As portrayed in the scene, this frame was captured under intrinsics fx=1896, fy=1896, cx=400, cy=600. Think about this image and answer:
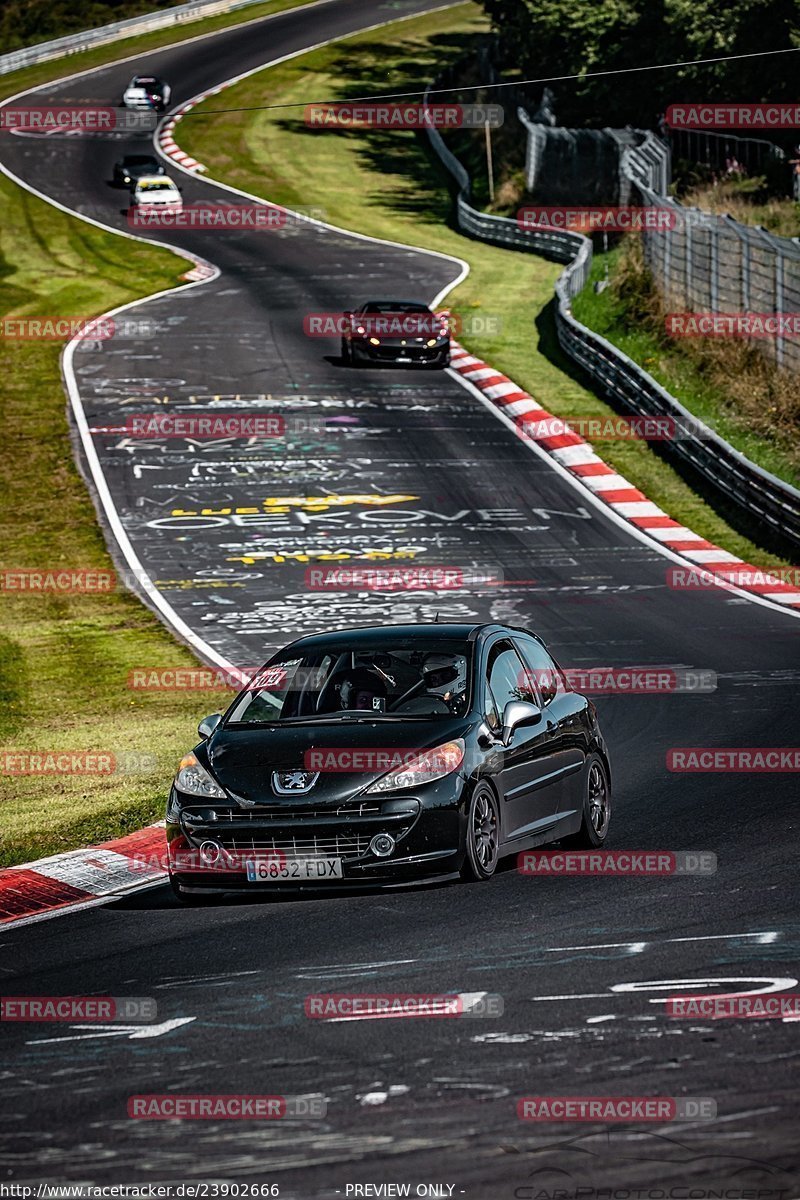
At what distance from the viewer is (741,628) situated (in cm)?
2027

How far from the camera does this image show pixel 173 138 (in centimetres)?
7231

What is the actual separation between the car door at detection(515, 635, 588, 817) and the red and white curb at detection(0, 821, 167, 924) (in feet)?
8.01

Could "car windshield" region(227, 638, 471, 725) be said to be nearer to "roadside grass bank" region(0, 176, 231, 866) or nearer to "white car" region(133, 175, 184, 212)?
"roadside grass bank" region(0, 176, 231, 866)

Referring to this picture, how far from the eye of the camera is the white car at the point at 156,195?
57.6 m

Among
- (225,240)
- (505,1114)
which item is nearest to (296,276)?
(225,240)

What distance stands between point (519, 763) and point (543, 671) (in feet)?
4.16

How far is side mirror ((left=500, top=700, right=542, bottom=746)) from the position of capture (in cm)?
1027

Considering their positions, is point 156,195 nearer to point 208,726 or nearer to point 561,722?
point 561,722

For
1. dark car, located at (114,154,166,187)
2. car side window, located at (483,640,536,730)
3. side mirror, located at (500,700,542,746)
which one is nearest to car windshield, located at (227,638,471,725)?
car side window, located at (483,640,536,730)

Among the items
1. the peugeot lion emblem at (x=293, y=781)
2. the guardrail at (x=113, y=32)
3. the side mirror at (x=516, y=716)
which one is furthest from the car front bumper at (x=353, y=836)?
the guardrail at (x=113, y=32)

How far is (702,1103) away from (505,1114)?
64 centimetres

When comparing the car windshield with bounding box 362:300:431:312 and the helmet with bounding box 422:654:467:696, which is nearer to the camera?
the helmet with bounding box 422:654:467:696

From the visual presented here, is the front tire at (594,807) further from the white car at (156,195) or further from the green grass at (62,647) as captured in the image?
the white car at (156,195)

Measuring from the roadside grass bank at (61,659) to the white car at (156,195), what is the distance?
44.8 feet
